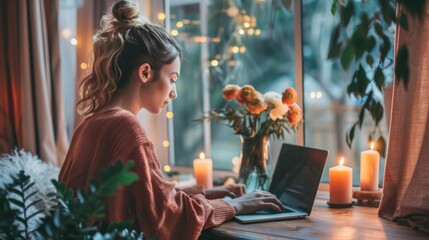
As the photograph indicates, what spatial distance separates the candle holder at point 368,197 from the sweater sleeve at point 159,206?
0.60 m

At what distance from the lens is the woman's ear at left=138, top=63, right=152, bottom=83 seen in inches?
69.2

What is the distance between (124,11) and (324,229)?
902 mm

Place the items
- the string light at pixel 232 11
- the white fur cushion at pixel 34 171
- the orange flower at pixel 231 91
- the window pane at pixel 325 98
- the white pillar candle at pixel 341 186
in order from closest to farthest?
the white pillar candle at pixel 341 186 < the white fur cushion at pixel 34 171 < the orange flower at pixel 231 91 < the window pane at pixel 325 98 < the string light at pixel 232 11

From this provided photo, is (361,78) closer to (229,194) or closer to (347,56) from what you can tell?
(347,56)

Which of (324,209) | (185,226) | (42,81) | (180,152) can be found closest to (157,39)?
(185,226)

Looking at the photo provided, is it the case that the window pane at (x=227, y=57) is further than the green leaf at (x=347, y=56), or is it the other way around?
the window pane at (x=227, y=57)


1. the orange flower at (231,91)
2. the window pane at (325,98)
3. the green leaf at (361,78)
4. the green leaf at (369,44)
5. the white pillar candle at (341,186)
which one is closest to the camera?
the green leaf at (369,44)

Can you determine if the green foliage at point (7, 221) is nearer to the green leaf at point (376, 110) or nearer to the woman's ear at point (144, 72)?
the woman's ear at point (144, 72)

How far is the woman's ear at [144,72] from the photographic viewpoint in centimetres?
176

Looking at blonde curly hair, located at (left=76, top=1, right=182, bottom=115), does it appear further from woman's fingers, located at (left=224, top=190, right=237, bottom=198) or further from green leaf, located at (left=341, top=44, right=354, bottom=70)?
green leaf, located at (left=341, top=44, right=354, bottom=70)

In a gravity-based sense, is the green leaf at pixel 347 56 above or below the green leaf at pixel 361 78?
above

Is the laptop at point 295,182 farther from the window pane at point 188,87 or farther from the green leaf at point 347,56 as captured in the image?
the window pane at point 188,87

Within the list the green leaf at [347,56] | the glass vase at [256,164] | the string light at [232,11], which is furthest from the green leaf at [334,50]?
the string light at [232,11]

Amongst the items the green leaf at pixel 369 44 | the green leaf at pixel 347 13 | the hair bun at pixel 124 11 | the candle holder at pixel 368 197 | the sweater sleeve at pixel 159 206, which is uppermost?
the hair bun at pixel 124 11
